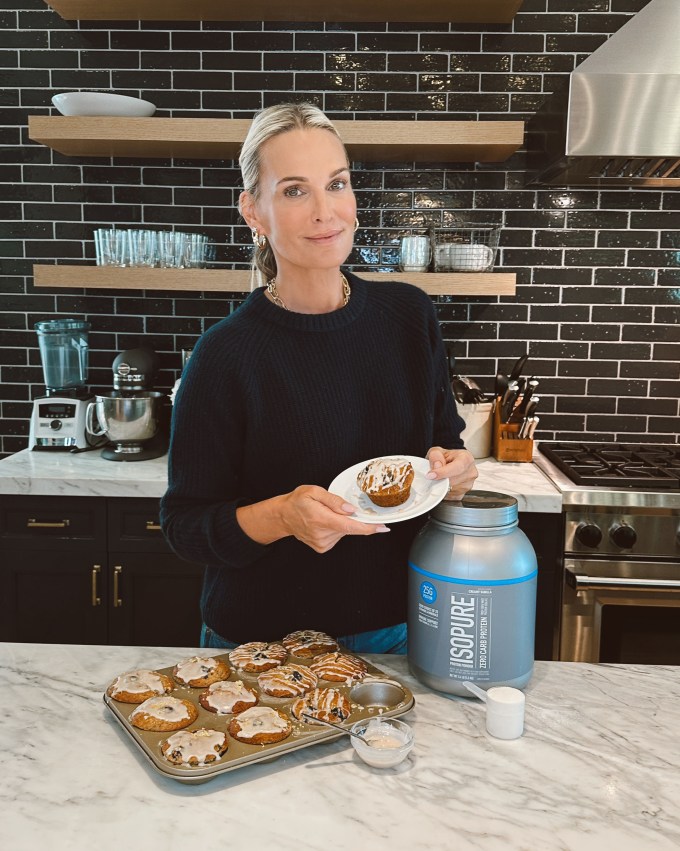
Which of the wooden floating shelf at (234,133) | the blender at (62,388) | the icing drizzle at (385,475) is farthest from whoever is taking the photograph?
the blender at (62,388)

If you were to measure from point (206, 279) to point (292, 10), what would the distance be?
108 cm

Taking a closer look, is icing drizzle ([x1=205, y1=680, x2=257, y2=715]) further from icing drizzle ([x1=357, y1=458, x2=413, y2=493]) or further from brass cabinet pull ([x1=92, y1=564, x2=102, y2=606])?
brass cabinet pull ([x1=92, y1=564, x2=102, y2=606])

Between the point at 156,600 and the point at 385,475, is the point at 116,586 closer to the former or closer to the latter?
the point at 156,600

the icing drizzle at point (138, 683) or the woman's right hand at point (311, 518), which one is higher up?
the woman's right hand at point (311, 518)

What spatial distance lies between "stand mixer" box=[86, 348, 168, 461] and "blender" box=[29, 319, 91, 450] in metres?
0.07

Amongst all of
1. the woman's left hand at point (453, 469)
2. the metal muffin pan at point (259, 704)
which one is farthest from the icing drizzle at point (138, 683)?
the woman's left hand at point (453, 469)

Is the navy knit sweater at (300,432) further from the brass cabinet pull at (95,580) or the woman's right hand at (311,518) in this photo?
the brass cabinet pull at (95,580)

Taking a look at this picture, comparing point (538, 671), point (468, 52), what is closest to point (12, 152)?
point (468, 52)

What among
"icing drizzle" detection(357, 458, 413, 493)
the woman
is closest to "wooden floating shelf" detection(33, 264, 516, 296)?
the woman

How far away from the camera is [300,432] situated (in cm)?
150

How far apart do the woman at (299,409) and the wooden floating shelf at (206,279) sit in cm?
126

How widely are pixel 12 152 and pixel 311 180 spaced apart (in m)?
2.35

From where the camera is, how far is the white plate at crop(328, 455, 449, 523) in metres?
1.19

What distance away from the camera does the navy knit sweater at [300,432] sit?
1458 mm
